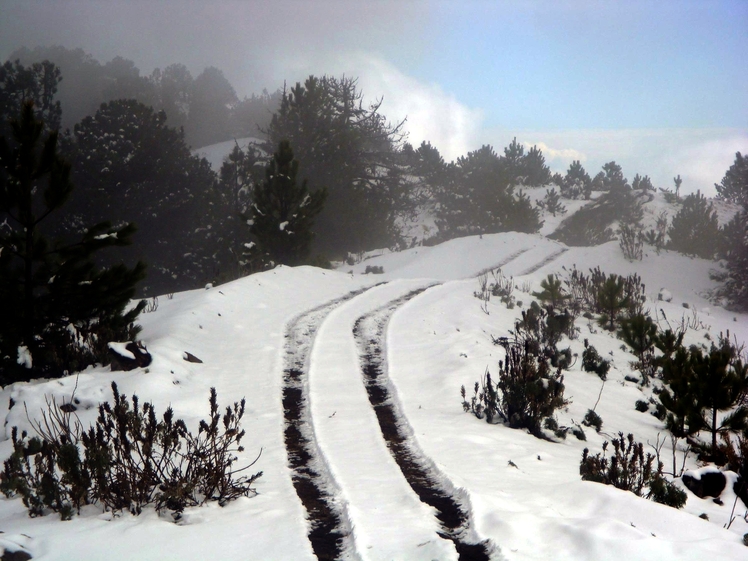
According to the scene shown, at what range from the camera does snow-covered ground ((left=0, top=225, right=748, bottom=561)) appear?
12.6 ft

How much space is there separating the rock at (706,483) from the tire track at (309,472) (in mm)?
3550

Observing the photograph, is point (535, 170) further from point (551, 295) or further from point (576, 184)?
point (551, 295)

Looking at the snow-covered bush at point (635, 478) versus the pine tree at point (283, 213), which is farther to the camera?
the pine tree at point (283, 213)

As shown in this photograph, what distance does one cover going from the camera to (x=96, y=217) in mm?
28953

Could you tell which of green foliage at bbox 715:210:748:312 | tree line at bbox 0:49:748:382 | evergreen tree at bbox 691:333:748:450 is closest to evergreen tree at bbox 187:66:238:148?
tree line at bbox 0:49:748:382

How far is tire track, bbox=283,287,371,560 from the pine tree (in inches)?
434

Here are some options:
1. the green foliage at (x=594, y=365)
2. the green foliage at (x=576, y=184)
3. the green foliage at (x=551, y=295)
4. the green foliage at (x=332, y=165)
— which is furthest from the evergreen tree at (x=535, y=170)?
the green foliage at (x=594, y=365)

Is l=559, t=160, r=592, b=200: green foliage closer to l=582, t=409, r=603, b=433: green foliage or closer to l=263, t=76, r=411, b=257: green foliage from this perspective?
l=263, t=76, r=411, b=257: green foliage

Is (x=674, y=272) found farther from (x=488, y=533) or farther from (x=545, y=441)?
(x=488, y=533)

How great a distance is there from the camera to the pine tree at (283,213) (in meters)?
20.4

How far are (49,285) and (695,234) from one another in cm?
3208

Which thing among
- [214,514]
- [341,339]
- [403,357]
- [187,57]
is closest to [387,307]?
[341,339]

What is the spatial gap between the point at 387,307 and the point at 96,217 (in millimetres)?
21051

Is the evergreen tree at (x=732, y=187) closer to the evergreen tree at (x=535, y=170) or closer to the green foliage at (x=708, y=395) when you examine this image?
the evergreen tree at (x=535, y=170)
